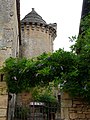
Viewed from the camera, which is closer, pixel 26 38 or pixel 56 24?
pixel 26 38

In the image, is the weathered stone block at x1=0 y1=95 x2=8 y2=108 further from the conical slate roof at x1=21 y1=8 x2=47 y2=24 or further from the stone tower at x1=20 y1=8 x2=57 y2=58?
the conical slate roof at x1=21 y1=8 x2=47 y2=24

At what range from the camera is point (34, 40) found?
24047 millimetres

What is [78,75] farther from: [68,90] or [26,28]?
[26,28]

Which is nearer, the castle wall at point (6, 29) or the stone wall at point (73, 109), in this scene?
the stone wall at point (73, 109)

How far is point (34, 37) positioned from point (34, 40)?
0.25 metres

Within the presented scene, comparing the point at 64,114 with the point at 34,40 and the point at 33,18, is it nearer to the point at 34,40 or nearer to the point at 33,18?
the point at 34,40

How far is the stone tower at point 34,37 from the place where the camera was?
77.5ft

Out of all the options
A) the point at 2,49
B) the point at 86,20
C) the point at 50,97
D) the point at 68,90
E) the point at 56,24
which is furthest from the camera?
the point at 56,24

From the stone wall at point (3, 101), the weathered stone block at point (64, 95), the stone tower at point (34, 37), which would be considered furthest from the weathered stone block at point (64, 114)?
the stone tower at point (34, 37)

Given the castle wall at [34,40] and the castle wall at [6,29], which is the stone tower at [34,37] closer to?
the castle wall at [34,40]

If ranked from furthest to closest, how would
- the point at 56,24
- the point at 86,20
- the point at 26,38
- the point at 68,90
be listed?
the point at 56,24
the point at 26,38
the point at 86,20
the point at 68,90

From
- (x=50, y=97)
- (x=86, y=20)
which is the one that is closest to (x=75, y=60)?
(x=86, y=20)

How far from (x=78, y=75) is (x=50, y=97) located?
10.0 m

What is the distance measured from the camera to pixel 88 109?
793 centimetres
